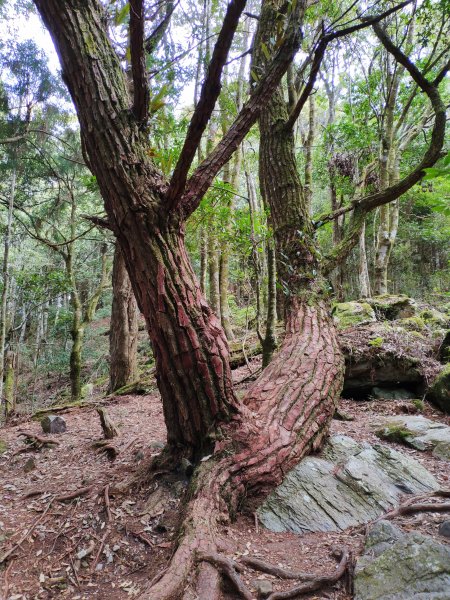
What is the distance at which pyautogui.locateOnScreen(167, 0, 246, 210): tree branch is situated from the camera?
5.82ft

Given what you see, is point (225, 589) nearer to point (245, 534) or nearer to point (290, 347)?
point (245, 534)

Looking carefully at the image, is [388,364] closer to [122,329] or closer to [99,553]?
[99,553]

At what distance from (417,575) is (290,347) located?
2517mm

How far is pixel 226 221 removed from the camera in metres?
4.72

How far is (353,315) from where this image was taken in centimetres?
677

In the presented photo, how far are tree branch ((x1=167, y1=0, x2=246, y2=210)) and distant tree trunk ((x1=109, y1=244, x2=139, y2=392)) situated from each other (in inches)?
183

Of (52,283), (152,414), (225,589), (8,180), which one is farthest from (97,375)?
(225,589)

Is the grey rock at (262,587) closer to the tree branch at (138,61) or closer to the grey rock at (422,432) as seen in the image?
the grey rock at (422,432)

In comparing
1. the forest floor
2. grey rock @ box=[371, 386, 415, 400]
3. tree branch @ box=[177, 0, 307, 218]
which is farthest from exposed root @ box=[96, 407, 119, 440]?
grey rock @ box=[371, 386, 415, 400]

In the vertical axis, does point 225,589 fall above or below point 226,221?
below

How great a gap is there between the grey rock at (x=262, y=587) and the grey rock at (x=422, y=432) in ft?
7.35

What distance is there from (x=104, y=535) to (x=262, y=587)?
3.65ft

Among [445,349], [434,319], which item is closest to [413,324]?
[434,319]

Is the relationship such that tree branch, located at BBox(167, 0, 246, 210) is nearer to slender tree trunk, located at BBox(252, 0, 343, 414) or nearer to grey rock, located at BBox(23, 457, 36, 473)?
slender tree trunk, located at BBox(252, 0, 343, 414)
